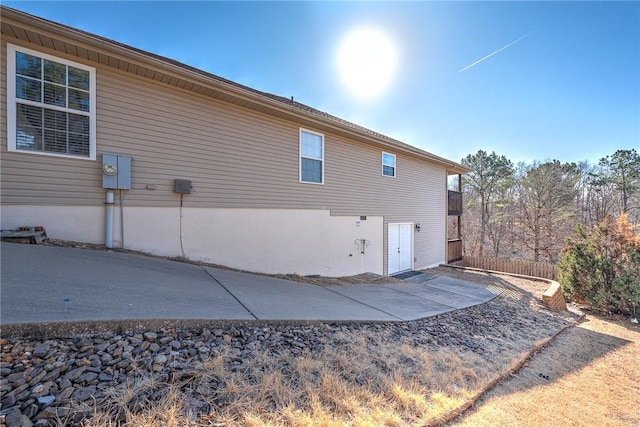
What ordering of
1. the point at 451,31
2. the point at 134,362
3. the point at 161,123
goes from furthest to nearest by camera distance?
the point at 451,31 < the point at 161,123 < the point at 134,362

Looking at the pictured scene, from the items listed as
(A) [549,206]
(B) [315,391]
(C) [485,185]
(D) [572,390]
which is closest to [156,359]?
(B) [315,391]

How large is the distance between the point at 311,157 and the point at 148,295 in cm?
591

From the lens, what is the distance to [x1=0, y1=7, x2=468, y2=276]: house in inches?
179

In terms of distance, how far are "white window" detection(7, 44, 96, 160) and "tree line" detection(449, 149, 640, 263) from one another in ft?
78.9

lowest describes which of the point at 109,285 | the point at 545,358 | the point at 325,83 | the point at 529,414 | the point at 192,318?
the point at 545,358

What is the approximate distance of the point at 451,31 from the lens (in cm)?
787

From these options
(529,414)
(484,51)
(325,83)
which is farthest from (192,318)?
(484,51)

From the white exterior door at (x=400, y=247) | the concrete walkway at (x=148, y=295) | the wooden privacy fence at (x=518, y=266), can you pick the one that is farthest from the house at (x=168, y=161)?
the wooden privacy fence at (x=518, y=266)

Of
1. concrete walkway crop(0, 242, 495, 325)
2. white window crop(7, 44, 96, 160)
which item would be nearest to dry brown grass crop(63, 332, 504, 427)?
concrete walkway crop(0, 242, 495, 325)

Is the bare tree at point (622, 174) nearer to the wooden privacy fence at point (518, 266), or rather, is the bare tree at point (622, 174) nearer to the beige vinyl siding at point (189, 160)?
the wooden privacy fence at point (518, 266)

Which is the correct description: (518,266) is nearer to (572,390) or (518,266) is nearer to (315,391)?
(572,390)

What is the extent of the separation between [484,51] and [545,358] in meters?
8.74

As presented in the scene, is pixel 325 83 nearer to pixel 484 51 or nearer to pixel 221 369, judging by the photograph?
pixel 484 51

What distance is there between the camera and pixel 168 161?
5.89 meters
